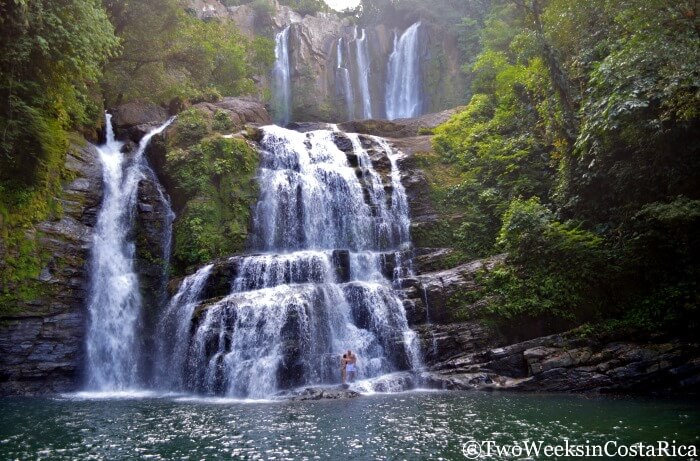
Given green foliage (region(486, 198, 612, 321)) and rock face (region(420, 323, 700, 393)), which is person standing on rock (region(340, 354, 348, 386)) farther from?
green foliage (region(486, 198, 612, 321))

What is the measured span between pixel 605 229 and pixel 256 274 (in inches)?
445

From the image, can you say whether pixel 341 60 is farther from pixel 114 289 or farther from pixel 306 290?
pixel 306 290

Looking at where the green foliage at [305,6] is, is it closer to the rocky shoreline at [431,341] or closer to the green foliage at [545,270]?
the rocky shoreline at [431,341]

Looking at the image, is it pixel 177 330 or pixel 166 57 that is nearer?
pixel 177 330

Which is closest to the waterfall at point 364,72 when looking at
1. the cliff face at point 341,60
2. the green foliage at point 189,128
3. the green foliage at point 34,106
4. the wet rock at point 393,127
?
the cliff face at point 341,60

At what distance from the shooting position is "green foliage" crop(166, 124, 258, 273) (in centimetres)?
1900

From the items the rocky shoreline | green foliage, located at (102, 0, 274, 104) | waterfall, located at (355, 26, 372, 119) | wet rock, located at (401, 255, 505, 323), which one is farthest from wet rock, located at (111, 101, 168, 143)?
waterfall, located at (355, 26, 372, 119)

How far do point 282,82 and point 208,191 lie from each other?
65.0 feet

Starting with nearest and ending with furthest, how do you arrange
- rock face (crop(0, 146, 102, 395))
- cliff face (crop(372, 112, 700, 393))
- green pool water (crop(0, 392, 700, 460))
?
green pool water (crop(0, 392, 700, 460))
cliff face (crop(372, 112, 700, 393))
rock face (crop(0, 146, 102, 395))

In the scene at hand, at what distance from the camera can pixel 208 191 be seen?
68.0 ft

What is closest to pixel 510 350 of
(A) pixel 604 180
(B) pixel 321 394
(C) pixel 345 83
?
(B) pixel 321 394

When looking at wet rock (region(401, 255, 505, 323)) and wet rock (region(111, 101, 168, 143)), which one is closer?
wet rock (region(401, 255, 505, 323))

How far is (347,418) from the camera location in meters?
9.48

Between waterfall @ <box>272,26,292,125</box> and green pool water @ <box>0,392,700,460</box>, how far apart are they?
28.1m
